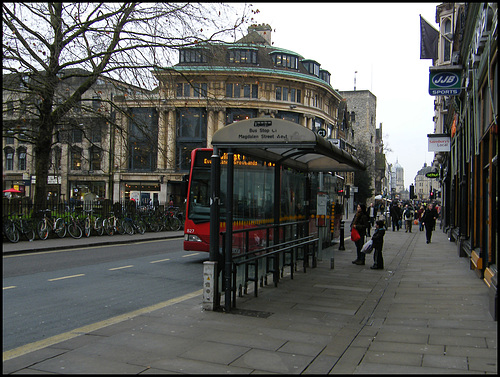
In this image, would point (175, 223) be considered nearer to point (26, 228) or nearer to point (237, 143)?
point (26, 228)

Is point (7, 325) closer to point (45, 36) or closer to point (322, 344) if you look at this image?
point (322, 344)

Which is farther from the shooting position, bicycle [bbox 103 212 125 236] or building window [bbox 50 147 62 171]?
building window [bbox 50 147 62 171]

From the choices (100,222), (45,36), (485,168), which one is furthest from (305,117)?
(485,168)

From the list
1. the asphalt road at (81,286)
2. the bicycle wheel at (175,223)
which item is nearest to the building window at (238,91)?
the bicycle wheel at (175,223)

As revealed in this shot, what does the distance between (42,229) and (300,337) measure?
16.4 metres

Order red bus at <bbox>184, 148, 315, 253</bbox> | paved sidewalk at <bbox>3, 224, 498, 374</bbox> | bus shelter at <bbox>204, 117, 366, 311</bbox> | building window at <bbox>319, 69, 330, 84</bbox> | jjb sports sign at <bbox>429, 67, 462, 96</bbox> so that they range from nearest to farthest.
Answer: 1. paved sidewalk at <bbox>3, 224, 498, 374</bbox>
2. bus shelter at <bbox>204, 117, 366, 311</bbox>
3. red bus at <bbox>184, 148, 315, 253</bbox>
4. jjb sports sign at <bbox>429, 67, 462, 96</bbox>
5. building window at <bbox>319, 69, 330, 84</bbox>

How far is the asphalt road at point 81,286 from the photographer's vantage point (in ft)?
22.3

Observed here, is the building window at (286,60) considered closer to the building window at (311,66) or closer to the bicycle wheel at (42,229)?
the building window at (311,66)

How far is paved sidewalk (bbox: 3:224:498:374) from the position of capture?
477cm

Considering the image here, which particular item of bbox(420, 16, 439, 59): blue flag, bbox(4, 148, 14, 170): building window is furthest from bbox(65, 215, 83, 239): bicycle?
bbox(4, 148, 14, 170): building window

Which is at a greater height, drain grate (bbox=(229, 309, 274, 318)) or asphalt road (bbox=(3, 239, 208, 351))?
drain grate (bbox=(229, 309, 274, 318))

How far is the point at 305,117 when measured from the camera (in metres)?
61.4

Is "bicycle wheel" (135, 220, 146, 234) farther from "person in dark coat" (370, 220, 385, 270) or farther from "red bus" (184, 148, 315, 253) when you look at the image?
"person in dark coat" (370, 220, 385, 270)

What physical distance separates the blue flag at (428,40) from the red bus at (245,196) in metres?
10.8
